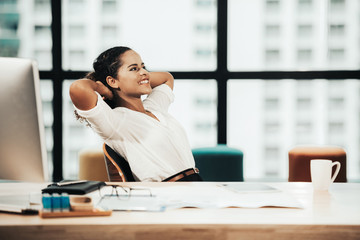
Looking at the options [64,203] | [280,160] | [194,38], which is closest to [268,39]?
[194,38]

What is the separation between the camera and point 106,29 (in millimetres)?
3684

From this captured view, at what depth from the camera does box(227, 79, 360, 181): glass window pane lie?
363 centimetres

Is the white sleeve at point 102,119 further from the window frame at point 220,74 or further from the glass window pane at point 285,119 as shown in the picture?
the glass window pane at point 285,119

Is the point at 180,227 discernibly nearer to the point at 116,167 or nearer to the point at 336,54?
the point at 116,167

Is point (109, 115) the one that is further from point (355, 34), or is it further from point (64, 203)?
point (355, 34)

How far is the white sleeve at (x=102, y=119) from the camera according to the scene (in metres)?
2.12

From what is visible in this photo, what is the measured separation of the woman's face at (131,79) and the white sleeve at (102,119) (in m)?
0.21

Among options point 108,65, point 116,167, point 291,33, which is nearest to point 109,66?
point 108,65

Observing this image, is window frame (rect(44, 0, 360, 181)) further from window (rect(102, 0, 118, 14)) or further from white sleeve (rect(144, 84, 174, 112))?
white sleeve (rect(144, 84, 174, 112))

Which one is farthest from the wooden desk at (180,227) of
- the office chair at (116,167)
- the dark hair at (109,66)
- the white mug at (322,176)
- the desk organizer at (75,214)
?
the dark hair at (109,66)

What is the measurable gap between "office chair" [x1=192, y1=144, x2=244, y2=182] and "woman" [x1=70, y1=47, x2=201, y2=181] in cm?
50

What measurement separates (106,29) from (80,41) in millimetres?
241

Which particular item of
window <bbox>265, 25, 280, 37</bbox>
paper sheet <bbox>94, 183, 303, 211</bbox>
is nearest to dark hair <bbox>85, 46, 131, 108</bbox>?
paper sheet <bbox>94, 183, 303, 211</bbox>

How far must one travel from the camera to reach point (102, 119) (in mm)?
2154
